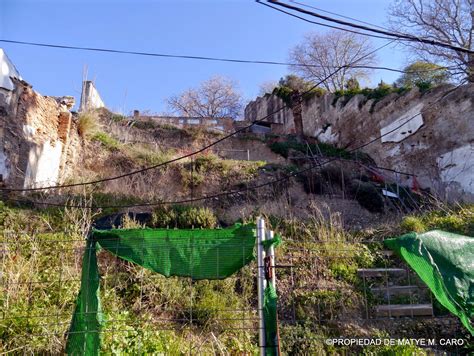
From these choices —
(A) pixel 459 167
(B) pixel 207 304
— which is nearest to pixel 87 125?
(B) pixel 207 304

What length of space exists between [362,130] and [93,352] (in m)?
14.4

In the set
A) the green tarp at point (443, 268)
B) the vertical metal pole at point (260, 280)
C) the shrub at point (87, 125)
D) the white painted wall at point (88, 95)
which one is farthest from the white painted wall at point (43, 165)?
the green tarp at point (443, 268)

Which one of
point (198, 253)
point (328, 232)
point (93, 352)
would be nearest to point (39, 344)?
point (93, 352)

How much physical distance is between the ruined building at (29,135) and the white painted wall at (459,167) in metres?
10.7

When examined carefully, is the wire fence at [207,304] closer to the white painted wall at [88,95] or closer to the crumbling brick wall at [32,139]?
the crumbling brick wall at [32,139]

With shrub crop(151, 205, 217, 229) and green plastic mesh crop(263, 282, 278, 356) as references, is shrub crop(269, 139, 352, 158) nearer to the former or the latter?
shrub crop(151, 205, 217, 229)

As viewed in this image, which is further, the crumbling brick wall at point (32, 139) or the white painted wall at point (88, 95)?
the white painted wall at point (88, 95)

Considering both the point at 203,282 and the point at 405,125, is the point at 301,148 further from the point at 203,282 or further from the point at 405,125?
the point at 203,282

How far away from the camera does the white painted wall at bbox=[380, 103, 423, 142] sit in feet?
43.7

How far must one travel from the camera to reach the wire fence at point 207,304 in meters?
4.54

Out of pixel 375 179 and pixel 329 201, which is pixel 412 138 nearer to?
pixel 375 179

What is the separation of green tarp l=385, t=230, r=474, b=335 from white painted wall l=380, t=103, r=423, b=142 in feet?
33.2

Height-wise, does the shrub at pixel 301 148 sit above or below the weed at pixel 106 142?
above

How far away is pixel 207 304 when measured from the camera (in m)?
5.68
